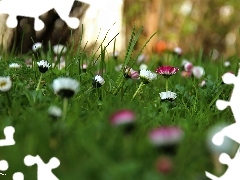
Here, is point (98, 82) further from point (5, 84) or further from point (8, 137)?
point (8, 137)

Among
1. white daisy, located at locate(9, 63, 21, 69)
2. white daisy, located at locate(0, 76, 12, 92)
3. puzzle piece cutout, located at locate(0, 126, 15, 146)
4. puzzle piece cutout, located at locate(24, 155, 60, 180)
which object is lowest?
puzzle piece cutout, located at locate(24, 155, 60, 180)

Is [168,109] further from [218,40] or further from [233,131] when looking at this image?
[218,40]

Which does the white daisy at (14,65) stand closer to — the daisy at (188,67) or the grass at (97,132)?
the grass at (97,132)

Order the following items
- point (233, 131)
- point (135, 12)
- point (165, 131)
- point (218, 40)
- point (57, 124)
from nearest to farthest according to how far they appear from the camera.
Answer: point (165, 131) → point (57, 124) → point (233, 131) → point (135, 12) → point (218, 40)

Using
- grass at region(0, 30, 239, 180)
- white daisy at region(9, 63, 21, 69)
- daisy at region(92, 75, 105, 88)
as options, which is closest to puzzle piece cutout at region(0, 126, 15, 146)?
grass at region(0, 30, 239, 180)

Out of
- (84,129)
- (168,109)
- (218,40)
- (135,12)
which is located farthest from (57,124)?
(218,40)

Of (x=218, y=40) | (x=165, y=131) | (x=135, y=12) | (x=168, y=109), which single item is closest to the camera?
(x=165, y=131)

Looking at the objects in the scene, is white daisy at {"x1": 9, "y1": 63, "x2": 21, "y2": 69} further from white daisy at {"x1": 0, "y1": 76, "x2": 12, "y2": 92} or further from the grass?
white daisy at {"x1": 0, "y1": 76, "x2": 12, "y2": 92}

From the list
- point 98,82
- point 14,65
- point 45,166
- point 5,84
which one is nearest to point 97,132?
point 45,166
